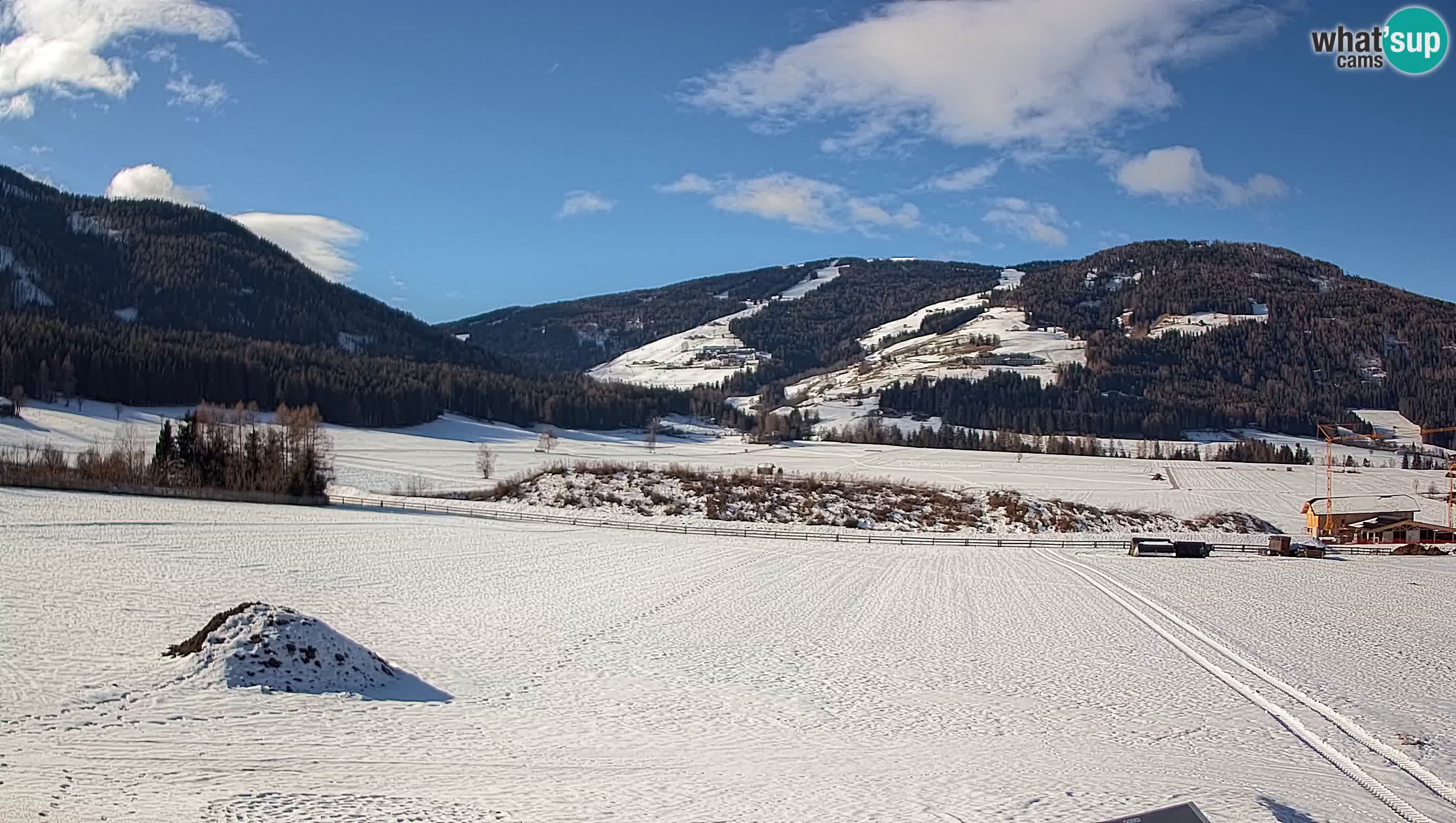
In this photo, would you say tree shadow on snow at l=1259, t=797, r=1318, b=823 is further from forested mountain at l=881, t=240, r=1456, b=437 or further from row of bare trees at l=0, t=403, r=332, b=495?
forested mountain at l=881, t=240, r=1456, b=437

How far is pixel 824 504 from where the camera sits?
60531 mm

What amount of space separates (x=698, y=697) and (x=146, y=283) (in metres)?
203

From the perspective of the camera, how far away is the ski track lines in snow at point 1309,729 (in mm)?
12148

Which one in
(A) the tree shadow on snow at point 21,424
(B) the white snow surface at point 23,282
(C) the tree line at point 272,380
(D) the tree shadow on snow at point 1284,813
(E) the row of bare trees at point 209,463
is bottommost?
(D) the tree shadow on snow at point 1284,813

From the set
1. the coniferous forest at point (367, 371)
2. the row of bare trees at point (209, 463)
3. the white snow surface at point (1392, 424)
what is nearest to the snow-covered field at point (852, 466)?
the coniferous forest at point (367, 371)

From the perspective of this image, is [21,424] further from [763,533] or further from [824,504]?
[824,504]

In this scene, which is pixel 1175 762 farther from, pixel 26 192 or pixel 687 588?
pixel 26 192

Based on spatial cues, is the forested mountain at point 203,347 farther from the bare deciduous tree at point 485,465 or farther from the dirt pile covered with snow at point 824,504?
the dirt pile covered with snow at point 824,504

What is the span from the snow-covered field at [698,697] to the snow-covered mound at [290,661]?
353 mm

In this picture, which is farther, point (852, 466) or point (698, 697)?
point (852, 466)

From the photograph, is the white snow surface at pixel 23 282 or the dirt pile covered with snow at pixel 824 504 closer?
the dirt pile covered with snow at pixel 824 504

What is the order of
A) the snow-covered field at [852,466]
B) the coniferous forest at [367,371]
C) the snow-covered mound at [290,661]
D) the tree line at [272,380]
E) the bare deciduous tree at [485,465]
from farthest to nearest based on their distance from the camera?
the coniferous forest at [367,371], the tree line at [272,380], the bare deciduous tree at [485,465], the snow-covered field at [852,466], the snow-covered mound at [290,661]

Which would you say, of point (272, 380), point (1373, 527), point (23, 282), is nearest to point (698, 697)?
point (1373, 527)

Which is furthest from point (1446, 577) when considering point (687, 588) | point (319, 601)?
point (319, 601)
